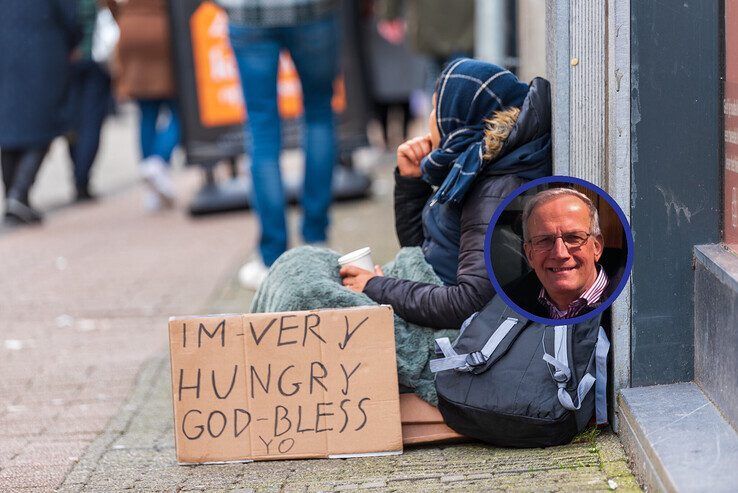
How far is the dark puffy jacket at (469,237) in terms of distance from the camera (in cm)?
321

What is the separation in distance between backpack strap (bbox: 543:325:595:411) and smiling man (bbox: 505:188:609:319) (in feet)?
0.36

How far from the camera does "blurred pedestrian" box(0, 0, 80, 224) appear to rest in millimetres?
7707

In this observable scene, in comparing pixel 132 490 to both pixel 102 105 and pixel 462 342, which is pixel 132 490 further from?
pixel 102 105

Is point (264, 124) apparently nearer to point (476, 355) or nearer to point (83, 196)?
point (476, 355)

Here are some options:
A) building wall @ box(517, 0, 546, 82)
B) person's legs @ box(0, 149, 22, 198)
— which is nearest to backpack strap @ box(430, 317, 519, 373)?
building wall @ box(517, 0, 546, 82)

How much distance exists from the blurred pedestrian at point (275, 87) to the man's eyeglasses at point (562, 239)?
256 cm

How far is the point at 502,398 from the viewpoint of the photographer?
3123mm

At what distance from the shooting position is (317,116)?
577 cm

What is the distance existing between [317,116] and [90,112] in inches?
157

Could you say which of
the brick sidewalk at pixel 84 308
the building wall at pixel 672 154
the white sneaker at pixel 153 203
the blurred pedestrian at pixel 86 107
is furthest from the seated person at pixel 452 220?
the blurred pedestrian at pixel 86 107

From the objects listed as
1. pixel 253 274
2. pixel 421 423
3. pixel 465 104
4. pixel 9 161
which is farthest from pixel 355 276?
pixel 9 161

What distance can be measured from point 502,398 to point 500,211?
504 mm

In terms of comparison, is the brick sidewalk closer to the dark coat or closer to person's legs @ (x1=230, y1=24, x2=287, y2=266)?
person's legs @ (x1=230, y1=24, x2=287, y2=266)

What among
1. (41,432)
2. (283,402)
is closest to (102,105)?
(41,432)
